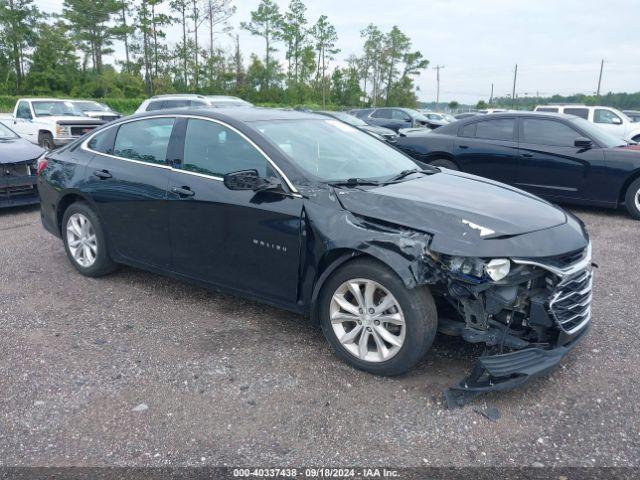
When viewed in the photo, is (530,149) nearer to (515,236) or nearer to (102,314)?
(515,236)

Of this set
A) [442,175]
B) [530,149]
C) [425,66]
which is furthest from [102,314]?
[425,66]

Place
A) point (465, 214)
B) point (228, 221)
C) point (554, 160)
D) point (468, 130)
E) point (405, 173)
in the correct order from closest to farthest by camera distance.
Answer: point (465, 214), point (228, 221), point (405, 173), point (554, 160), point (468, 130)

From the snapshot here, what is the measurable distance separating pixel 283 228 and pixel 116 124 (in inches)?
93.6

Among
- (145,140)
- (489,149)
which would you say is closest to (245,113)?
(145,140)

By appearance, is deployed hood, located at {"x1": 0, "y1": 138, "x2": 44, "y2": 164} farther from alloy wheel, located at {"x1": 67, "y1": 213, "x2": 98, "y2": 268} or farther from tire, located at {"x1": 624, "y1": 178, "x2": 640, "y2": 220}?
tire, located at {"x1": 624, "y1": 178, "x2": 640, "y2": 220}

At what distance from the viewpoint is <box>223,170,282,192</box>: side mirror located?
376cm

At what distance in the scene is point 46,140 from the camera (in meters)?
15.4

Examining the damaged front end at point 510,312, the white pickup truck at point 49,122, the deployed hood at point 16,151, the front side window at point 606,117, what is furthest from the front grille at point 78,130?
the front side window at point 606,117

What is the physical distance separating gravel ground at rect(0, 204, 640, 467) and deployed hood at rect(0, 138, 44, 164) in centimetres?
434

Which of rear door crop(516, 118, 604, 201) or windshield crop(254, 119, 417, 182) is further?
rear door crop(516, 118, 604, 201)

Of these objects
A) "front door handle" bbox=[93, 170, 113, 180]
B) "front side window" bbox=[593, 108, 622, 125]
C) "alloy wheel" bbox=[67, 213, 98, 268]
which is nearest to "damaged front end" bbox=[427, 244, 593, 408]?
"front door handle" bbox=[93, 170, 113, 180]

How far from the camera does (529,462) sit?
8.96ft

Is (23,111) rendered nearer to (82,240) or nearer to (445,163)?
(445,163)

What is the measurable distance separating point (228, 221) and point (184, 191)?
0.51 metres
